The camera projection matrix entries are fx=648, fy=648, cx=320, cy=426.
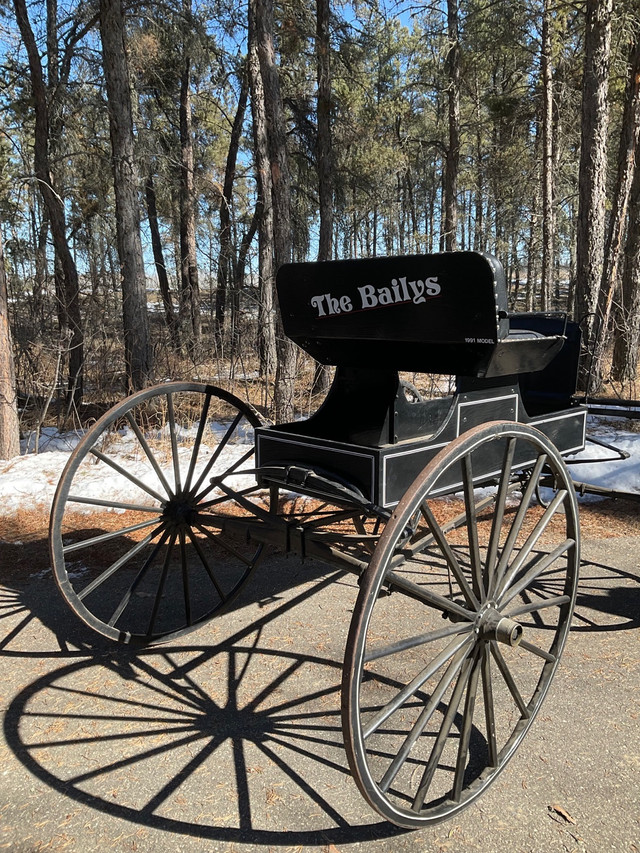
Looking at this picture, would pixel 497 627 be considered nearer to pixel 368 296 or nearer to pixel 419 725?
pixel 419 725

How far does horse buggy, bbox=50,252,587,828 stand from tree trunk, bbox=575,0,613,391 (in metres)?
5.34

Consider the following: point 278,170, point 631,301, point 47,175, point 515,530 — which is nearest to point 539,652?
point 515,530

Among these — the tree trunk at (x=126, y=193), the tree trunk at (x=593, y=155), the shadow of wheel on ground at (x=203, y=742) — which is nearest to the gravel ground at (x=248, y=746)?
the shadow of wheel on ground at (x=203, y=742)

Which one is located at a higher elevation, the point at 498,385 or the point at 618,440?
the point at 498,385

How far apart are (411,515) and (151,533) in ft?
6.74

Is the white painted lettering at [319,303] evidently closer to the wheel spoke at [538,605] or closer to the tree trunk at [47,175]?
the wheel spoke at [538,605]

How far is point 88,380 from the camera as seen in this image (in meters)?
10.8

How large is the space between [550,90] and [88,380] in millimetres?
12258

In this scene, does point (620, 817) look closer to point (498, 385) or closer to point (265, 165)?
point (498, 385)

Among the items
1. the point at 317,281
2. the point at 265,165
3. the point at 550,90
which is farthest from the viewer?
the point at 550,90

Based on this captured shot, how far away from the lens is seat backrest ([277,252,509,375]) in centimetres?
279

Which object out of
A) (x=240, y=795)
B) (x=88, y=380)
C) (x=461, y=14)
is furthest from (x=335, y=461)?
(x=461, y=14)

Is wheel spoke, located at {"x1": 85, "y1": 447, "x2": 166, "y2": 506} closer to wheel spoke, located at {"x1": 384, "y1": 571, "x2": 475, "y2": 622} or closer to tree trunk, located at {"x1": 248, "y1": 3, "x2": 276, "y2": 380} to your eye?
wheel spoke, located at {"x1": 384, "y1": 571, "x2": 475, "y2": 622}

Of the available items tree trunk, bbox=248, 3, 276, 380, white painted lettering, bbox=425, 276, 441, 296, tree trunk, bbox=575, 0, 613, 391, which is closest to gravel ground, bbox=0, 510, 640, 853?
white painted lettering, bbox=425, 276, 441, 296
